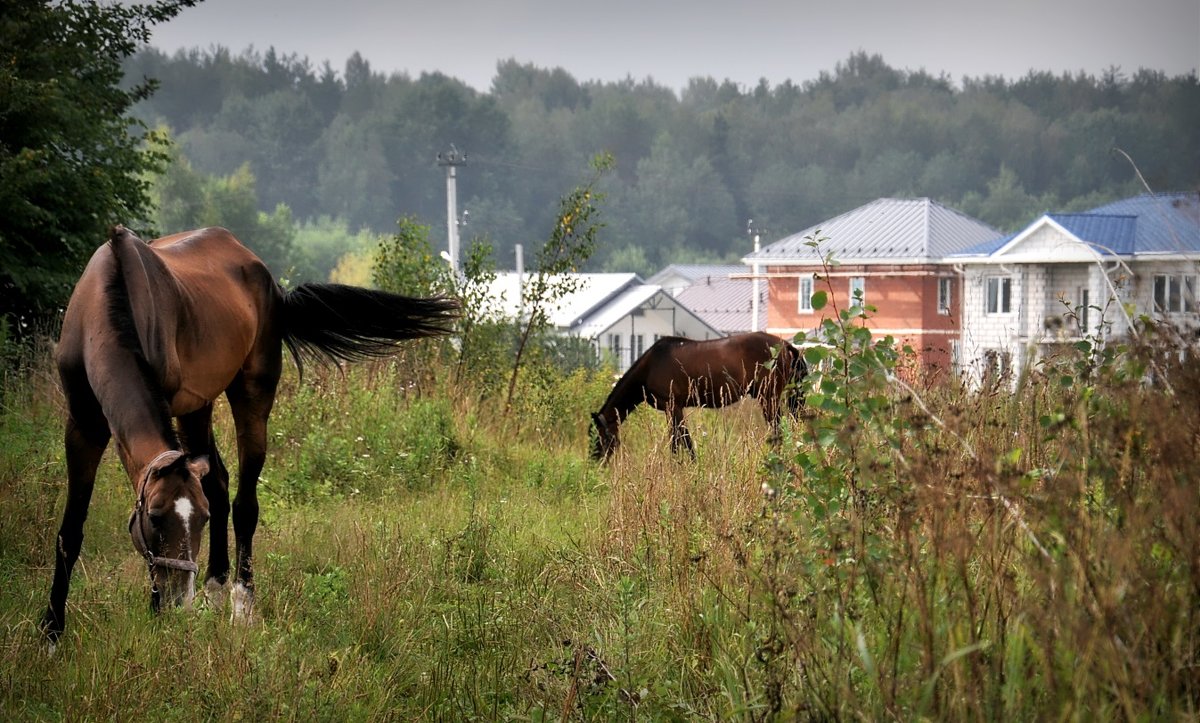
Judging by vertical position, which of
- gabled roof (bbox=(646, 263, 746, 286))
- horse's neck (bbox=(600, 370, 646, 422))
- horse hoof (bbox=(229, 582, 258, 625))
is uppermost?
gabled roof (bbox=(646, 263, 746, 286))

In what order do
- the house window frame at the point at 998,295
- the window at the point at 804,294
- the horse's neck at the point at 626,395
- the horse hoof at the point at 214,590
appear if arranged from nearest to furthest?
the horse hoof at the point at 214,590 < the horse's neck at the point at 626,395 < the house window frame at the point at 998,295 < the window at the point at 804,294

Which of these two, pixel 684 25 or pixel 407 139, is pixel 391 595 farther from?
pixel 684 25

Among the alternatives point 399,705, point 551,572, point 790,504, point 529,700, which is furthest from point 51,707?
point 790,504

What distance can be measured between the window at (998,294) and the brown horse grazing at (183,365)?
39.7 meters

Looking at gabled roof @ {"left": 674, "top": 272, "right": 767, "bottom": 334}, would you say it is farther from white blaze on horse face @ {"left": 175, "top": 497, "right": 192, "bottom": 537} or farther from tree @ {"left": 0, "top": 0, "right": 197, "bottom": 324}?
white blaze on horse face @ {"left": 175, "top": 497, "right": 192, "bottom": 537}

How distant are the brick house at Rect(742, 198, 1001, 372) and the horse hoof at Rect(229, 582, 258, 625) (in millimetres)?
42130

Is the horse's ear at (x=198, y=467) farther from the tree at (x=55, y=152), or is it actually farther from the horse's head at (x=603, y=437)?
the tree at (x=55, y=152)

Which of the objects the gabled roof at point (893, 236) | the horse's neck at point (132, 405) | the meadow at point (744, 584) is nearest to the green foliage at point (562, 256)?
the meadow at point (744, 584)

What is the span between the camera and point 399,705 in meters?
4.38

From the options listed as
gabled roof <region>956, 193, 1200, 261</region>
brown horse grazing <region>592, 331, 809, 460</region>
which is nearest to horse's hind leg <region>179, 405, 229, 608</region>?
brown horse grazing <region>592, 331, 809, 460</region>

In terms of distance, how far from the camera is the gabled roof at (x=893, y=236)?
48938 mm

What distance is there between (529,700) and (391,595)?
1.39 metres

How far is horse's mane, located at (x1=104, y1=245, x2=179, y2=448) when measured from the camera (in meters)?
4.80

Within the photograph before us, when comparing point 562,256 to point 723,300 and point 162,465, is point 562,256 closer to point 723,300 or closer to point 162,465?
point 162,465
